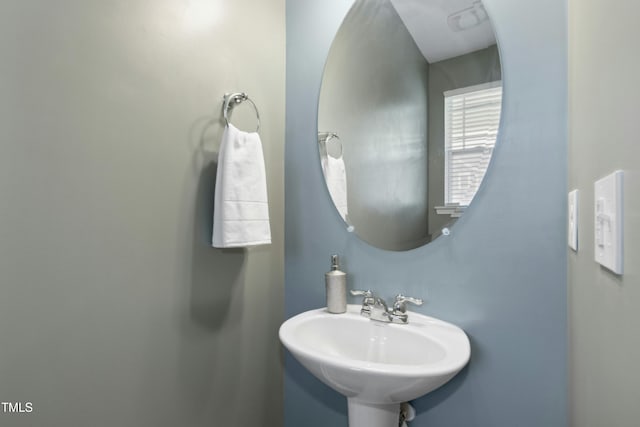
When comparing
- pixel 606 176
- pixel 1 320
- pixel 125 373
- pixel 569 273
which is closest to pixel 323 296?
pixel 125 373

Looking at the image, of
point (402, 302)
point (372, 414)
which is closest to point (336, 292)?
point (402, 302)

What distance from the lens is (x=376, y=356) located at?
112cm

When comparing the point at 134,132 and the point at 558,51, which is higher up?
the point at 558,51

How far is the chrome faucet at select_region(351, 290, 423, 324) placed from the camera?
44.4 inches

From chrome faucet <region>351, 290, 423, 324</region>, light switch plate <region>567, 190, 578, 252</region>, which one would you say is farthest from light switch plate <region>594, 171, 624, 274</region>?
chrome faucet <region>351, 290, 423, 324</region>

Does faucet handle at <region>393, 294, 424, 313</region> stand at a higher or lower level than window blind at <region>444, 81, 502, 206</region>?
lower

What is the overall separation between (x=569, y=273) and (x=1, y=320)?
4.50 feet

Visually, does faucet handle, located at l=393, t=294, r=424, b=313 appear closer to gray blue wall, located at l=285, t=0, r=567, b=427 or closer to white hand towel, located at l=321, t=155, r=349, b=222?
gray blue wall, located at l=285, t=0, r=567, b=427

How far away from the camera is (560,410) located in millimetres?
941

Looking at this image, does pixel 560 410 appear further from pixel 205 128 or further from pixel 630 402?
pixel 205 128

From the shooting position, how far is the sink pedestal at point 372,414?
1.03 meters

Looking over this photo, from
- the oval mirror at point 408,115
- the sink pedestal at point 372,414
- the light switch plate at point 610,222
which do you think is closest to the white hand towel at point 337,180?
the oval mirror at point 408,115

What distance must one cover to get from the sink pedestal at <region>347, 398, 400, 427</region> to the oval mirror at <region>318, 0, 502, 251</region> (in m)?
0.51

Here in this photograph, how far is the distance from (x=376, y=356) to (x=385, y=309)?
0.15 m
